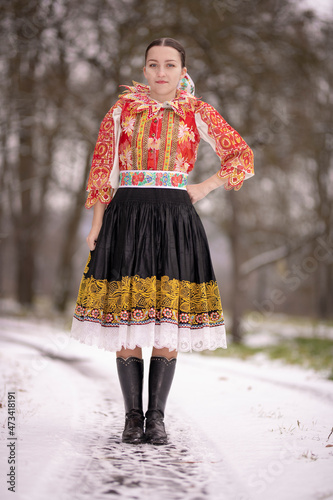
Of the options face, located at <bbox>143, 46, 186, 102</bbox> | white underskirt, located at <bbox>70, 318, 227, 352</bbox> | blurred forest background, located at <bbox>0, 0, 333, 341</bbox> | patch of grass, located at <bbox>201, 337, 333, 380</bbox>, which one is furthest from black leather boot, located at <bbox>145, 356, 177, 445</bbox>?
blurred forest background, located at <bbox>0, 0, 333, 341</bbox>

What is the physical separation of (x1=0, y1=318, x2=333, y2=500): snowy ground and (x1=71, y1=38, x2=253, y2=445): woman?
0.26 metres

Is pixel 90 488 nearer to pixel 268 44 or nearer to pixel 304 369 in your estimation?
pixel 304 369

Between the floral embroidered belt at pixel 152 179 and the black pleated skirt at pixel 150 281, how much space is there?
30 mm

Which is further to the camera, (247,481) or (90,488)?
(247,481)

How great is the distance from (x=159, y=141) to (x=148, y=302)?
2.52 ft

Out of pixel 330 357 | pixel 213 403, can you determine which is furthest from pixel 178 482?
pixel 330 357

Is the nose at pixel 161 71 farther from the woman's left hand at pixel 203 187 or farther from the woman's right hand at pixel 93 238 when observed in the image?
the woman's right hand at pixel 93 238

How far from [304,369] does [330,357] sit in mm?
1455

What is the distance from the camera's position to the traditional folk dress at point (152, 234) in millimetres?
2332

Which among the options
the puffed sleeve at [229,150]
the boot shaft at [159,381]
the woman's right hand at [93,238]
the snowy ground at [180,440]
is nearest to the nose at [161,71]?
the puffed sleeve at [229,150]

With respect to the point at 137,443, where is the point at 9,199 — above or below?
above

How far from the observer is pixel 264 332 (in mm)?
9875

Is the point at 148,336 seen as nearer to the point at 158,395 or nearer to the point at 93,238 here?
the point at 158,395

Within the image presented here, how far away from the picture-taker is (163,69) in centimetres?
249
